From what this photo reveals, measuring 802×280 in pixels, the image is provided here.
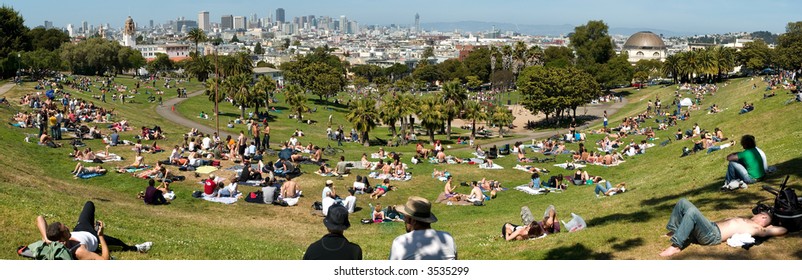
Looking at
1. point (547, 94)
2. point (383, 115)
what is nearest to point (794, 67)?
point (547, 94)

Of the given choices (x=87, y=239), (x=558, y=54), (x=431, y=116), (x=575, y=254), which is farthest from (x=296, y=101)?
(x=558, y=54)

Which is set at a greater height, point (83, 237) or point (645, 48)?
point (645, 48)

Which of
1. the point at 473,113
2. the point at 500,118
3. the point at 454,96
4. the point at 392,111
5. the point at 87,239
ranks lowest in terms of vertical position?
the point at 500,118

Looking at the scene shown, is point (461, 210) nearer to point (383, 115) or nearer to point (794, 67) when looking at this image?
point (383, 115)

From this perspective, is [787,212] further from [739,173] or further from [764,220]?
[739,173]

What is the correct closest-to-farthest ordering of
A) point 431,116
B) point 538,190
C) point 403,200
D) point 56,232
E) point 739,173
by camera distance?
point 56,232 < point 739,173 < point 403,200 < point 538,190 < point 431,116

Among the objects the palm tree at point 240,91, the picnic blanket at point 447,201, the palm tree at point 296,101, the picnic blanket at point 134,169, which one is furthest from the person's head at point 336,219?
the palm tree at point 296,101
